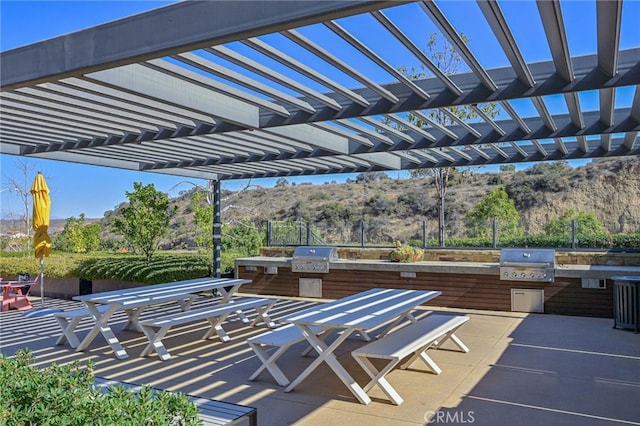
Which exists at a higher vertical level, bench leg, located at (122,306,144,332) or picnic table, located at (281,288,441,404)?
picnic table, located at (281,288,441,404)

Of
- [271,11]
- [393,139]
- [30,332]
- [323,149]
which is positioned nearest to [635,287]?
[393,139]

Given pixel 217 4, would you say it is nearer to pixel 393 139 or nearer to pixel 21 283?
pixel 393 139

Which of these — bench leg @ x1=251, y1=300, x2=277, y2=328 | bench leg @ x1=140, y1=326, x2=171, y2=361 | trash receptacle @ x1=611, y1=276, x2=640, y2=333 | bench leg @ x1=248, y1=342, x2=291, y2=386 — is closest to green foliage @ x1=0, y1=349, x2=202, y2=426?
bench leg @ x1=248, y1=342, x2=291, y2=386

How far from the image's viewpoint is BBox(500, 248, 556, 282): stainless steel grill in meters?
8.91

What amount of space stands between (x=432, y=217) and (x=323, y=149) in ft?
78.6

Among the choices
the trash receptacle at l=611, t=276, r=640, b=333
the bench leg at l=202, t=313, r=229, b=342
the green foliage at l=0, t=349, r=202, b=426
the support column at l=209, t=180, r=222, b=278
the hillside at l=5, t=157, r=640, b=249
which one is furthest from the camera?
the hillside at l=5, t=157, r=640, b=249

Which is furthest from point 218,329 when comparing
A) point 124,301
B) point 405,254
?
point 405,254

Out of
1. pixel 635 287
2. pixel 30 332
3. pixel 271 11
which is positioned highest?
pixel 271 11

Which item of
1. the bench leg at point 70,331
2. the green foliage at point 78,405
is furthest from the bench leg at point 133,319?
the green foliage at point 78,405

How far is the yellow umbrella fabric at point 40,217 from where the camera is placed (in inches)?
347

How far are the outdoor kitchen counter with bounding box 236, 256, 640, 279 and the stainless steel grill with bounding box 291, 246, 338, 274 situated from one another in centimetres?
17

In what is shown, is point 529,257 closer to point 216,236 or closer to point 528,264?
point 528,264

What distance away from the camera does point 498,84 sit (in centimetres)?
477

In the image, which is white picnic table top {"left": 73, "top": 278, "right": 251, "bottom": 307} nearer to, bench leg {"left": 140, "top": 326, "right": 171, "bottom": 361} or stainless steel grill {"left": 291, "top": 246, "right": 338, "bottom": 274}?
bench leg {"left": 140, "top": 326, "right": 171, "bottom": 361}
